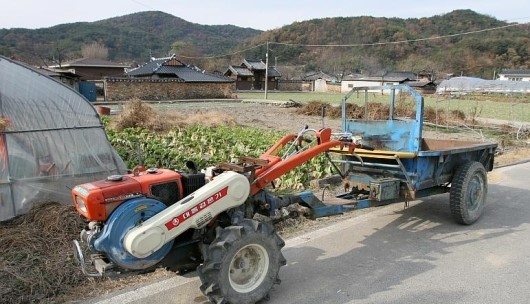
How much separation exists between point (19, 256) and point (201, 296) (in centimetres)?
214

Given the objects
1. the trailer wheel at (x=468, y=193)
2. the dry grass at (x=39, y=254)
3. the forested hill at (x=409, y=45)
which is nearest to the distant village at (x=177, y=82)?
the trailer wheel at (x=468, y=193)

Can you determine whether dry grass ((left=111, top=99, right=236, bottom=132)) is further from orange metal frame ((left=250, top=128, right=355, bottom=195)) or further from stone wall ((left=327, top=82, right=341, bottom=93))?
stone wall ((left=327, top=82, right=341, bottom=93))

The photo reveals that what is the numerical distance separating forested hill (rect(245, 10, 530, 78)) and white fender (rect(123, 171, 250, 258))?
98.7m

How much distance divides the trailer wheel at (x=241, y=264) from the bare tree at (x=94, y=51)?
89567 mm

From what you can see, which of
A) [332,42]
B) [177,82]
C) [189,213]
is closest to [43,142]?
[189,213]

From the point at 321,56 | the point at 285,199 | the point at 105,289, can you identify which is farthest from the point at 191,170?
the point at 321,56

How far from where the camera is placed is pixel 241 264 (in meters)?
3.79

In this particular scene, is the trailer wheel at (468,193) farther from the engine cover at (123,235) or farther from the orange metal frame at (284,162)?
the engine cover at (123,235)

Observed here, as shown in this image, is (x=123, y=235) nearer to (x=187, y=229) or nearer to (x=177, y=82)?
(x=187, y=229)

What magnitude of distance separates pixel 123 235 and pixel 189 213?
1.75ft

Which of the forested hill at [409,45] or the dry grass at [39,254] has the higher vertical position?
the forested hill at [409,45]

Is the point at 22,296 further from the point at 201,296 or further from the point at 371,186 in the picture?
the point at 371,186

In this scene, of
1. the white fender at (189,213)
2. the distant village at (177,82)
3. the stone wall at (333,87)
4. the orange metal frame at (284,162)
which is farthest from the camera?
the stone wall at (333,87)

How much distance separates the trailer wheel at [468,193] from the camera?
19.5ft
